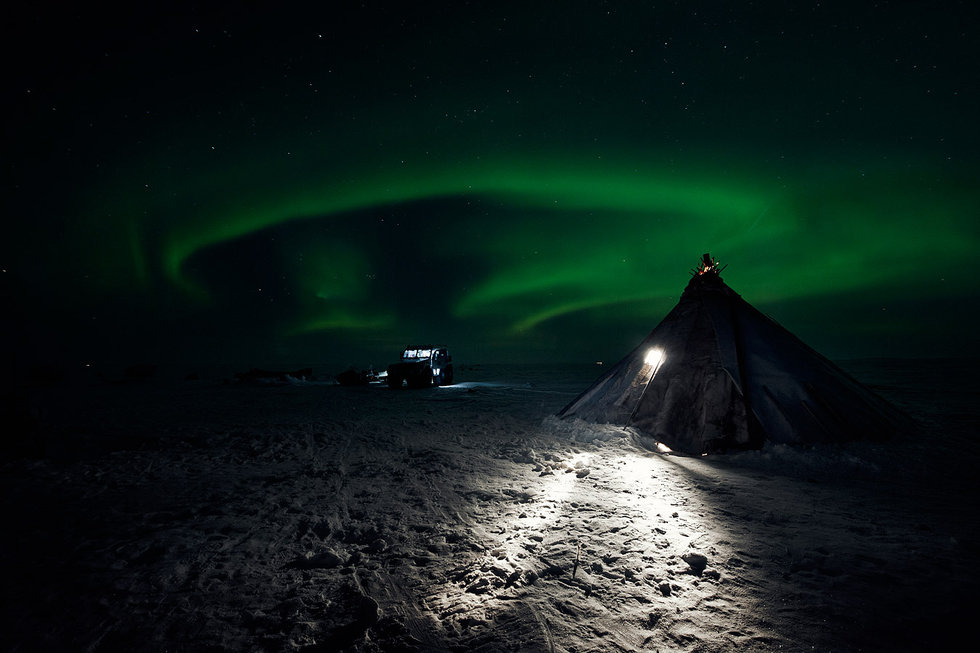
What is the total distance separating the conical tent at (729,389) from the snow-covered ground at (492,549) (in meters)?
0.64

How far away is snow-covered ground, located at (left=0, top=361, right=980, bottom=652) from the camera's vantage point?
10.2 ft

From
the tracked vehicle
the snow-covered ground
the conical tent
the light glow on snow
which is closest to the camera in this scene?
the snow-covered ground

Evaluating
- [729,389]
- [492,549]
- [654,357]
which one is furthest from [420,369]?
[492,549]

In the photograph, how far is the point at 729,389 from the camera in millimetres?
8734

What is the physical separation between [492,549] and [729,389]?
23.5ft

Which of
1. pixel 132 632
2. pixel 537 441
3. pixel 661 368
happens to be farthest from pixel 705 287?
pixel 132 632

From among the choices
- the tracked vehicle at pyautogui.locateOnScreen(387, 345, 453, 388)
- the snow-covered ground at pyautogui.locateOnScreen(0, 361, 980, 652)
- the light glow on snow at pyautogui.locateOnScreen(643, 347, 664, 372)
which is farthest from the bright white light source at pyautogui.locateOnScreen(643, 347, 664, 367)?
the tracked vehicle at pyautogui.locateOnScreen(387, 345, 453, 388)

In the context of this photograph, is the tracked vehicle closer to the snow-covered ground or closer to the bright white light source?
the snow-covered ground

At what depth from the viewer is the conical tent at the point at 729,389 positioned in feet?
27.7

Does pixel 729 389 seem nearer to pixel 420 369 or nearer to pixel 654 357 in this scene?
pixel 654 357

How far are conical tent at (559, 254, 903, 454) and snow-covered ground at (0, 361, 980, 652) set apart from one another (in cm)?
64

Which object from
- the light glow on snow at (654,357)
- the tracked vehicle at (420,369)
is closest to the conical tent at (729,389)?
the light glow on snow at (654,357)

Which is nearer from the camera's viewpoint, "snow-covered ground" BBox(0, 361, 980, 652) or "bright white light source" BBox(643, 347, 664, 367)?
"snow-covered ground" BBox(0, 361, 980, 652)

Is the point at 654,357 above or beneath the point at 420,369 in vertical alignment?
above
